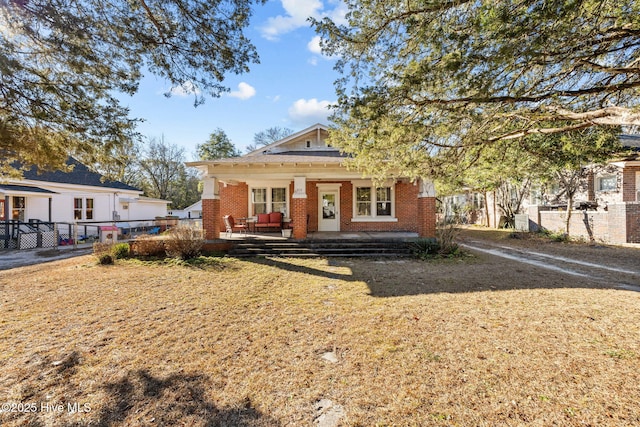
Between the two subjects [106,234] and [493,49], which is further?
[106,234]

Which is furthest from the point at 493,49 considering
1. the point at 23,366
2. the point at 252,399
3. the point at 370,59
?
the point at 23,366

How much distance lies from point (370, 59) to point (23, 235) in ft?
56.7

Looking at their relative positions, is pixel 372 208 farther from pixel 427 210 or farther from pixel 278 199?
pixel 278 199

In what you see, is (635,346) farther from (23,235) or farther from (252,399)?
(23,235)

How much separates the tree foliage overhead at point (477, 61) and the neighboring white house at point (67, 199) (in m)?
15.9

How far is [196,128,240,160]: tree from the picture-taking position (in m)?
35.8

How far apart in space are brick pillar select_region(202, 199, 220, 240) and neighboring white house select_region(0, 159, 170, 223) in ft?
29.0

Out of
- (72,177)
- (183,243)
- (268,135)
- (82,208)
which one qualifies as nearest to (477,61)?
(183,243)

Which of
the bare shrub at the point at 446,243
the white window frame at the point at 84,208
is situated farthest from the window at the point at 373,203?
the white window frame at the point at 84,208

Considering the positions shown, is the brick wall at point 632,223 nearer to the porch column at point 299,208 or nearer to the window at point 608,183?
the window at point 608,183

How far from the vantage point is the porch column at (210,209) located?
10.6 metres

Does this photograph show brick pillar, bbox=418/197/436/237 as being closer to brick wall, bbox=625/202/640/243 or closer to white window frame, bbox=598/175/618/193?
brick wall, bbox=625/202/640/243

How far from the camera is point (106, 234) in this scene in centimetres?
1460

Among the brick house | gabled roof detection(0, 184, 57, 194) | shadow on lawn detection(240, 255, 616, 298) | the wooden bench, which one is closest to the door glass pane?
the brick house
